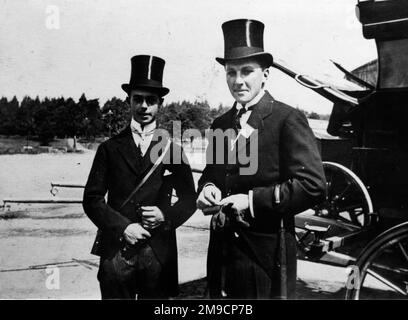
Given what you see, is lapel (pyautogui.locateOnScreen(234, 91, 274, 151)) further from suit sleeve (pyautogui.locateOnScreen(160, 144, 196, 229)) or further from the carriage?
the carriage

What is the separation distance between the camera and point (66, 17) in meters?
2.65

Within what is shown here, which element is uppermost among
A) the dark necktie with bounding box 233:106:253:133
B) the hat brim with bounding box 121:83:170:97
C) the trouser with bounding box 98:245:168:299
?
the hat brim with bounding box 121:83:170:97

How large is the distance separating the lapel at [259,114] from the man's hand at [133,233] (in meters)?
0.73

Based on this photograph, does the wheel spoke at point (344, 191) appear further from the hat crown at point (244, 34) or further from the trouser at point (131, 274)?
the trouser at point (131, 274)

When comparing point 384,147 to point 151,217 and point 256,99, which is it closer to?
point 256,99

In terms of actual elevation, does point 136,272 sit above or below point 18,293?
above

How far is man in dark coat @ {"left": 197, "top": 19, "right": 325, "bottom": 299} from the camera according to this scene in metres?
1.84

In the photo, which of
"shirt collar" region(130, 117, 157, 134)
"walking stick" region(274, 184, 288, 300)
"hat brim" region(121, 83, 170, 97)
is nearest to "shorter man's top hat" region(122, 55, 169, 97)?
"hat brim" region(121, 83, 170, 97)

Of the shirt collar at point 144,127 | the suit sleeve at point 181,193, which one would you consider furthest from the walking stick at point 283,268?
the shirt collar at point 144,127

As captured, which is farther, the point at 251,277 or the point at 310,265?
the point at 310,265
